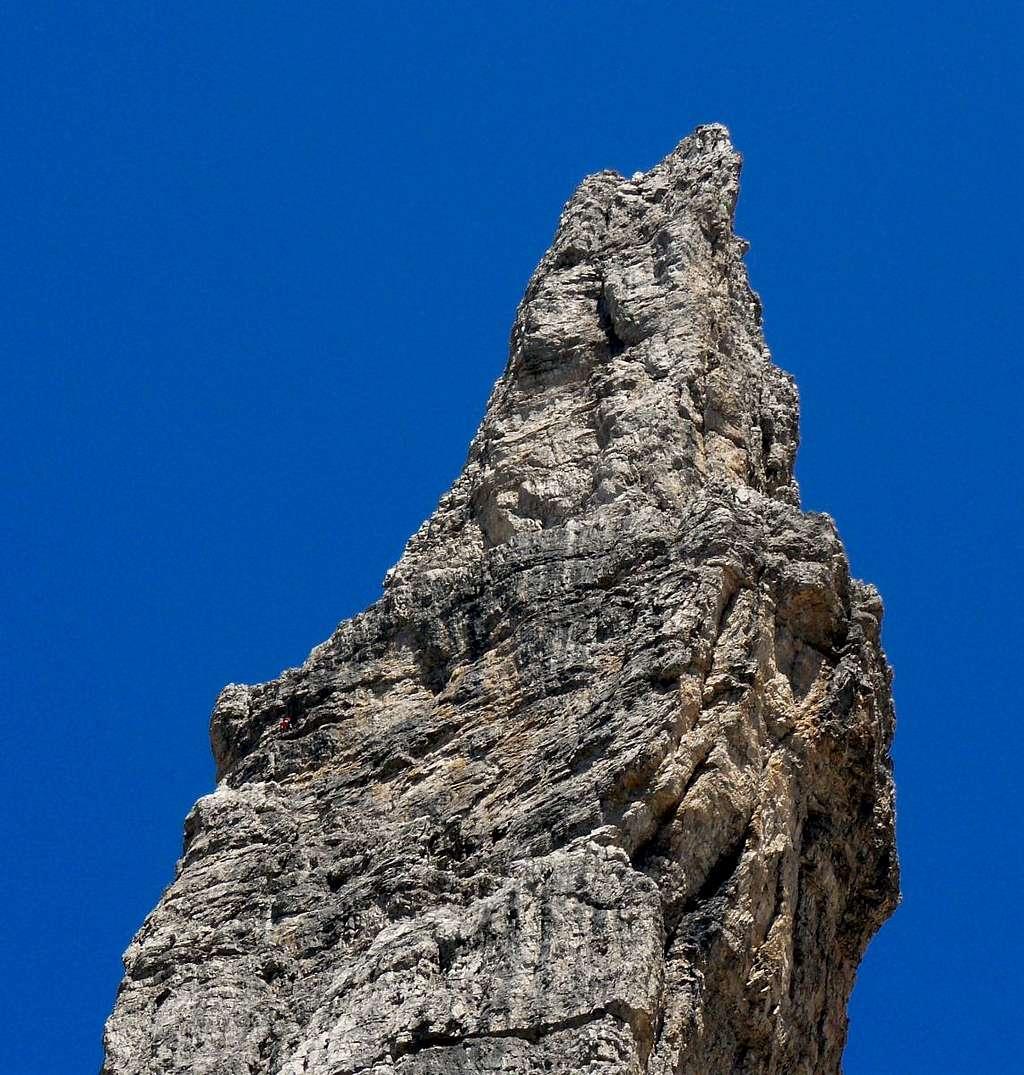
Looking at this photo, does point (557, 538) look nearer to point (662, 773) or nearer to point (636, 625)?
point (636, 625)

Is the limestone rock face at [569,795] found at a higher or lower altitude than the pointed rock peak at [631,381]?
lower

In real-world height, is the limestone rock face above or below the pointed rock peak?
below

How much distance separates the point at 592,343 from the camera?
134ft

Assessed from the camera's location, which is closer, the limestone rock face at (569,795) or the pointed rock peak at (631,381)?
the limestone rock face at (569,795)

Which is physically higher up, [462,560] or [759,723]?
[462,560]

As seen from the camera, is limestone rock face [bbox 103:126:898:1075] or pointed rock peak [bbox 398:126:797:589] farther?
pointed rock peak [bbox 398:126:797:589]

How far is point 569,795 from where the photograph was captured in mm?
30453

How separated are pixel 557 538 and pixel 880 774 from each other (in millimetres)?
5914

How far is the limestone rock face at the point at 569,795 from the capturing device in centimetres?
2819

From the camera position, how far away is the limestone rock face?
28188mm

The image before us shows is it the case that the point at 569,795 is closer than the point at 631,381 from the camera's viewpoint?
Yes

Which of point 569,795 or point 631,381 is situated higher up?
point 631,381

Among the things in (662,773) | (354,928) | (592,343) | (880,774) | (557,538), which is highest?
(592,343)

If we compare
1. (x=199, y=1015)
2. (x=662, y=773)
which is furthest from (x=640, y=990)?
(x=199, y=1015)
